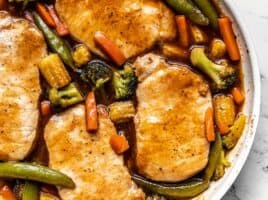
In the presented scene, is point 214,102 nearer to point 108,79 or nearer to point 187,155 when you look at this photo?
point 187,155

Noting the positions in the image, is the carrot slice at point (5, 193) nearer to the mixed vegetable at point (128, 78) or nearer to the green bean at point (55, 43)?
the mixed vegetable at point (128, 78)

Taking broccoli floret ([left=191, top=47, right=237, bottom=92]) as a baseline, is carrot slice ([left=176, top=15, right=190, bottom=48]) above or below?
above

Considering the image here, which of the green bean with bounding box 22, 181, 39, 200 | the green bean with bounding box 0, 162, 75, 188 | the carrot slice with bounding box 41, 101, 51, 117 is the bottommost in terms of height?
the green bean with bounding box 22, 181, 39, 200

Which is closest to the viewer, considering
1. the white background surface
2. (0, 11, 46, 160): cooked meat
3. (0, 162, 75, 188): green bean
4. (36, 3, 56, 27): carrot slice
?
(0, 162, 75, 188): green bean

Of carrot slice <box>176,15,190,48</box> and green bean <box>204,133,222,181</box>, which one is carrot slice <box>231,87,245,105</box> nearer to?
green bean <box>204,133,222,181</box>

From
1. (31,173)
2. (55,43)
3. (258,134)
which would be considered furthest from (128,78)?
(258,134)

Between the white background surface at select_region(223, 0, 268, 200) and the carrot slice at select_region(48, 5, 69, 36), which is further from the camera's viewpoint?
the white background surface at select_region(223, 0, 268, 200)

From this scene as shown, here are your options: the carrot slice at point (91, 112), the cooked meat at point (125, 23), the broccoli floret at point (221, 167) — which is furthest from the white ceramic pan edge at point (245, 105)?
the carrot slice at point (91, 112)

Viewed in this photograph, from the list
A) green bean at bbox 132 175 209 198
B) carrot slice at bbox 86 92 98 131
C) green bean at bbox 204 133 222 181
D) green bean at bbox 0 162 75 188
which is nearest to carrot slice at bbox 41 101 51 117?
carrot slice at bbox 86 92 98 131
